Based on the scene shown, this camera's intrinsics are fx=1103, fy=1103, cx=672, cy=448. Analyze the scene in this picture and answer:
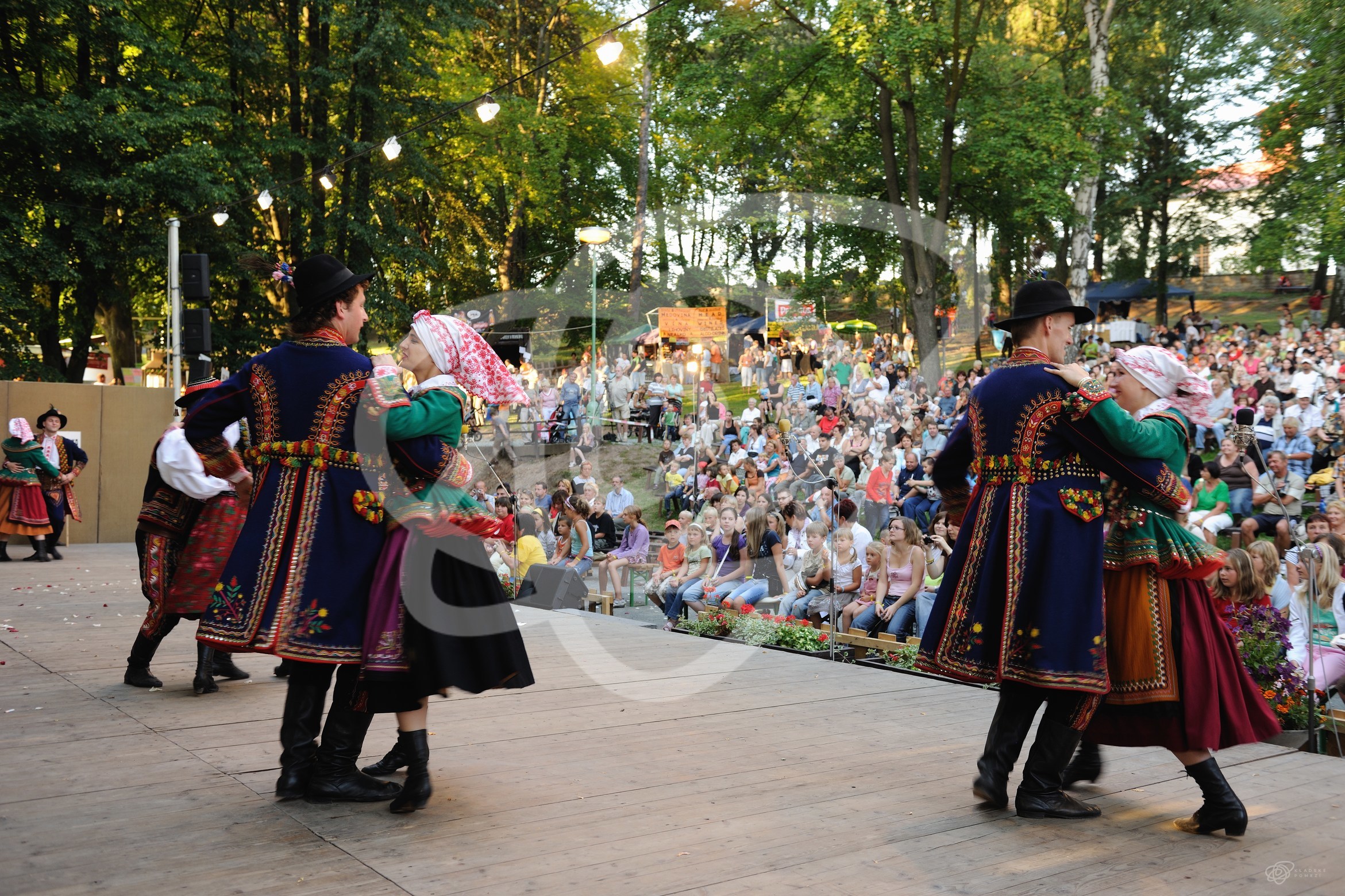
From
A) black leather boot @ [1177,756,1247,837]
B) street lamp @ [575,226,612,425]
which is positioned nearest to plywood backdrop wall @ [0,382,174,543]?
street lamp @ [575,226,612,425]

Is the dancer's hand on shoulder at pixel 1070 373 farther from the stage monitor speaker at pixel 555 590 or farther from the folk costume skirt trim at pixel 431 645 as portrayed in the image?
the stage monitor speaker at pixel 555 590

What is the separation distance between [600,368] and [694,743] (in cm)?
1563

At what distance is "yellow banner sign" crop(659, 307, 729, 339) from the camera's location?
20.9 meters

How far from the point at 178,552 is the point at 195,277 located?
8.60 metres

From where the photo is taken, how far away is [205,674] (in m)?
5.18

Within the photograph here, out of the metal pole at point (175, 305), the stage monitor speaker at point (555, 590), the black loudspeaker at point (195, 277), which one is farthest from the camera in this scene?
the metal pole at point (175, 305)

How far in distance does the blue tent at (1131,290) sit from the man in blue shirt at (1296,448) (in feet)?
66.7

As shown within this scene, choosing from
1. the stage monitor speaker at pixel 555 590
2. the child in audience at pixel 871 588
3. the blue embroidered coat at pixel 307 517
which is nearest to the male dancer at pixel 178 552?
the blue embroidered coat at pixel 307 517

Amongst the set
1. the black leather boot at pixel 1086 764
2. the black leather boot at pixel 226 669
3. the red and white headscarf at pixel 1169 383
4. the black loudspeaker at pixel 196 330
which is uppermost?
the black loudspeaker at pixel 196 330

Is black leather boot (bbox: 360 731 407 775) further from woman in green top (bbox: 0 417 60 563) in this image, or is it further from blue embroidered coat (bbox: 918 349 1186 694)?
woman in green top (bbox: 0 417 60 563)

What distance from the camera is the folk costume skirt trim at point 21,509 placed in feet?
38.1

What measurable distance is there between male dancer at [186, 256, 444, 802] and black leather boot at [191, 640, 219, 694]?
70.4 inches

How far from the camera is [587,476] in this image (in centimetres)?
1294

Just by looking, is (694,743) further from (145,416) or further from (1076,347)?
(1076,347)
